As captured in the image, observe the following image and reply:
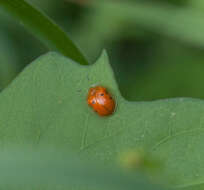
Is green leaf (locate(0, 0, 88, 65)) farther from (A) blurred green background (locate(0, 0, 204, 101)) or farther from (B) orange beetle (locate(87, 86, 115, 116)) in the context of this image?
(A) blurred green background (locate(0, 0, 204, 101))

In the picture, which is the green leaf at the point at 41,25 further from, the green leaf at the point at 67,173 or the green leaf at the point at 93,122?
the green leaf at the point at 67,173

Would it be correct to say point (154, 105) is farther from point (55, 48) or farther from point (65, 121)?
point (55, 48)

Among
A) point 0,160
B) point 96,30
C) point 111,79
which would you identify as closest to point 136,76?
point 96,30

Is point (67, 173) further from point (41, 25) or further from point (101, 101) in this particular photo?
point (41, 25)

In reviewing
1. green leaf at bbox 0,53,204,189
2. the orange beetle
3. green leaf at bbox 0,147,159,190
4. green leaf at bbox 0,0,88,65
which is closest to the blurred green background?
green leaf at bbox 0,0,88,65

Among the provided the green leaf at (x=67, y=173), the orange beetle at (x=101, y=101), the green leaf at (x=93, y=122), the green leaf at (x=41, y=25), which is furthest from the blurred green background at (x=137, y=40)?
the green leaf at (x=67, y=173)

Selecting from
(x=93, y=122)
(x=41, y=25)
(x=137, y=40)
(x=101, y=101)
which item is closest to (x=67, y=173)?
(x=93, y=122)
